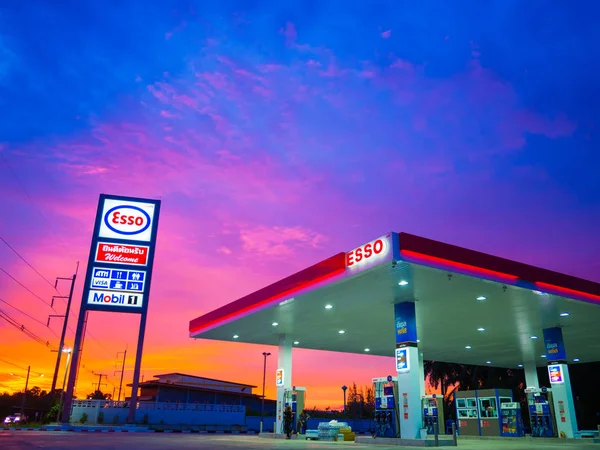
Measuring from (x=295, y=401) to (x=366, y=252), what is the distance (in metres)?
12.5

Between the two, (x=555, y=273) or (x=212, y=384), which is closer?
(x=555, y=273)

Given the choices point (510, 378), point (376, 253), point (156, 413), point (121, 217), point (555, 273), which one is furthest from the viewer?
point (510, 378)

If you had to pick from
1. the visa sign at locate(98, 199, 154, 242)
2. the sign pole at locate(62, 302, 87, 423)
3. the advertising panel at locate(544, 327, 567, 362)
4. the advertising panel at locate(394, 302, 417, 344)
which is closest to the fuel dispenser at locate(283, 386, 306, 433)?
the advertising panel at locate(394, 302, 417, 344)

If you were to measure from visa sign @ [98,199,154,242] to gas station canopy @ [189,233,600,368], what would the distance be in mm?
5729

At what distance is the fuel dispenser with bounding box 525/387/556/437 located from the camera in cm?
2272

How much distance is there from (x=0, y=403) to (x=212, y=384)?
43143mm

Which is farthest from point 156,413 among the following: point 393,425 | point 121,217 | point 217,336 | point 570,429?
point 570,429

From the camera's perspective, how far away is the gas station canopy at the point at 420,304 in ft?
47.8

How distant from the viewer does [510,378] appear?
48.2m

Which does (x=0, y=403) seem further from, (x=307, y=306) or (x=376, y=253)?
(x=376, y=253)

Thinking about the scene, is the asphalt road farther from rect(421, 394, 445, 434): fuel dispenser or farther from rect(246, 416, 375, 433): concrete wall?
rect(246, 416, 375, 433): concrete wall

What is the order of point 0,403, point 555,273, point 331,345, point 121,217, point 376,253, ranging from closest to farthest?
point 376,253, point 555,273, point 121,217, point 331,345, point 0,403

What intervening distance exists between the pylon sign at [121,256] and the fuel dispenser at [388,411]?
12.9m

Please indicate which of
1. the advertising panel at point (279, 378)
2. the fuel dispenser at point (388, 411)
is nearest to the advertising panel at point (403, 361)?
the fuel dispenser at point (388, 411)
